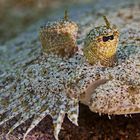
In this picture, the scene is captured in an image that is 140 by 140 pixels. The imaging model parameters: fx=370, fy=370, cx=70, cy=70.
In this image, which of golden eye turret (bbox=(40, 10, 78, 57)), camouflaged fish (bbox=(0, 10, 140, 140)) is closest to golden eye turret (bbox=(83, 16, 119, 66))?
camouflaged fish (bbox=(0, 10, 140, 140))

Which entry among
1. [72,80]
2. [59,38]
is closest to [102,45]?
[72,80]

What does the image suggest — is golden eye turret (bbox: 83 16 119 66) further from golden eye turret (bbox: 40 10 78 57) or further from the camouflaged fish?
golden eye turret (bbox: 40 10 78 57)

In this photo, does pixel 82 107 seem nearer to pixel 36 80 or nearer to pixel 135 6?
pixel 36 80

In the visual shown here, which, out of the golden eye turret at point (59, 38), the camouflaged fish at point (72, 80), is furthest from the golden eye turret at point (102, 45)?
the golden eye turret at point (59, 38)

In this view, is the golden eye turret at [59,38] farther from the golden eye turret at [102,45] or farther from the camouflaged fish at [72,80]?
the golden eye turret at [102,45]

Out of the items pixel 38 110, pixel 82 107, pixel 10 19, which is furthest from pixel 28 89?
pixel 10 19

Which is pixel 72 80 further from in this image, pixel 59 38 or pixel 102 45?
pixel 59 38

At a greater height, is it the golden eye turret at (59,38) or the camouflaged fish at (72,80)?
the golden eye turret at (59,38)
